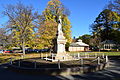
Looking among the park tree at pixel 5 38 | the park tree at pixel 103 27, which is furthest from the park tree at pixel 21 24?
the park tree at pixel 103 27

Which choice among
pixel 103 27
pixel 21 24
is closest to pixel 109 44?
pixel 103 27

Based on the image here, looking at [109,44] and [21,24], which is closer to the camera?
[21,24]

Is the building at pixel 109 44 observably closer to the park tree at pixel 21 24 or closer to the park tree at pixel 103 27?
the park tree at pixel 103 27

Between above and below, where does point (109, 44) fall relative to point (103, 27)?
below

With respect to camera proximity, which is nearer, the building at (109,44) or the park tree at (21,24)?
the park tree at (21,24)

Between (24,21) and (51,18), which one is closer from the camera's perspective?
(24,21)

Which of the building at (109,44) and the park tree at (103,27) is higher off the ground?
the park tree at (103,27)

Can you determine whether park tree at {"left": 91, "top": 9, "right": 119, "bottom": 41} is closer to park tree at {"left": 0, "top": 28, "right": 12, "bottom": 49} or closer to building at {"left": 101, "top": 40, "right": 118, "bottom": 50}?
building at {"left": 101, "top": 40, "right": 118, "bottom": 50}

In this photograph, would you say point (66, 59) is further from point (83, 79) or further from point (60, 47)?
point (83, 79)

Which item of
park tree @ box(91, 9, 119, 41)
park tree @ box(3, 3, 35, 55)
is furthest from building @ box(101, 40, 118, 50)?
park tree @ box(3, 3, 35, 55)

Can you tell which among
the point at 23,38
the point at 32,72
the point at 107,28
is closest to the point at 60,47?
the point at 32,72

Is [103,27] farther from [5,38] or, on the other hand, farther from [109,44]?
[5,38]

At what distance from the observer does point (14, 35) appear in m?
29.9

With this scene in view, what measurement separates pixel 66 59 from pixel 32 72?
6.45m
